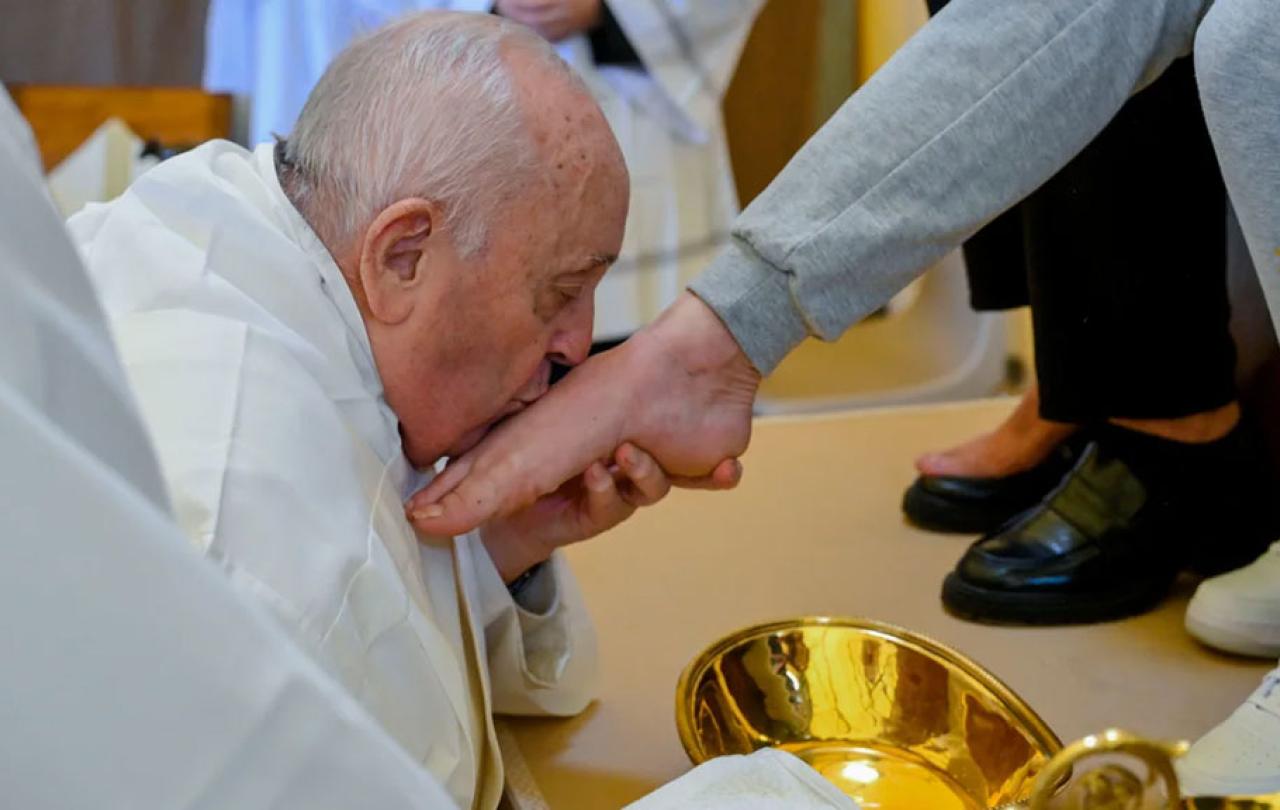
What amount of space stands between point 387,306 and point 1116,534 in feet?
2.32

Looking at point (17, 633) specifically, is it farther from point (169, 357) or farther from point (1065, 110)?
point (1065, 110)

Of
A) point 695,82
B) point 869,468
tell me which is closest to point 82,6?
point 695,82

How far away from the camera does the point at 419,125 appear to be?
32.0 inches

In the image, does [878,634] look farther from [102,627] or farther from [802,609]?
[102,627]

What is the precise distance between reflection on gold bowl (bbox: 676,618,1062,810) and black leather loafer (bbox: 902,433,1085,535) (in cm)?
43

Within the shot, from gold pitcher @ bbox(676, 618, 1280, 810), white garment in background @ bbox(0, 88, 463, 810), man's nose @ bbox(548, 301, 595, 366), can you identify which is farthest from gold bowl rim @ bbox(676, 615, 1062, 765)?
white garment in background @ bbox(0, 88, 463, 810)

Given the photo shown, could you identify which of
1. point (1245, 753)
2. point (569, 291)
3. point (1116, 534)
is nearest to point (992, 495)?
point (1116, 534)

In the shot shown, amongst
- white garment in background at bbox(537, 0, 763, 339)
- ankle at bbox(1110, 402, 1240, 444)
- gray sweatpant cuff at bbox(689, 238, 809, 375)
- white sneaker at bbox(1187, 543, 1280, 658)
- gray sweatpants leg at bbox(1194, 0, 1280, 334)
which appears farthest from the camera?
white garment in background at bbox(537, 0, 763, 339)

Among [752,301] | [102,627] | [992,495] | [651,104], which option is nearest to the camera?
[102,627]

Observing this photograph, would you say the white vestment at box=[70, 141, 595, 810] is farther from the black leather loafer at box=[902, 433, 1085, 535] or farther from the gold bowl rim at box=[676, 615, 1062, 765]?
the black leather loafer at box=[902, 433, 1085, 535]

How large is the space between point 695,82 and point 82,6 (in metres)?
1.42

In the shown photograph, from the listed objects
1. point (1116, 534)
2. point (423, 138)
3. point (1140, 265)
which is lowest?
point (1116, 534)

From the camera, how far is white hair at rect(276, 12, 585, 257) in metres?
0.81

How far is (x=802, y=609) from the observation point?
1279 millimetres
